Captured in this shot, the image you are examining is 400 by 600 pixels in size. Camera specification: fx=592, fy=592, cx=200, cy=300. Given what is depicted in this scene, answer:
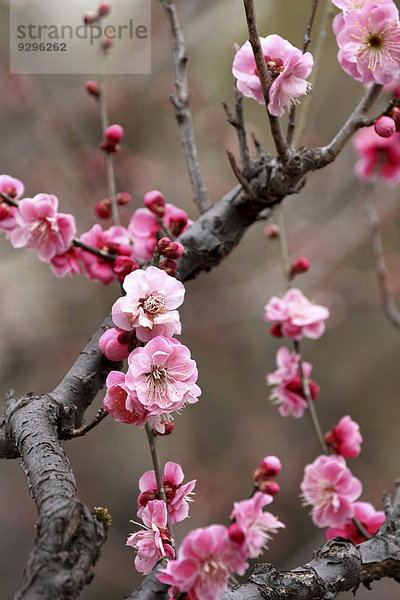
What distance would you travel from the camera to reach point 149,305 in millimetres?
769

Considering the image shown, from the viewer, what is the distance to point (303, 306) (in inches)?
52.1

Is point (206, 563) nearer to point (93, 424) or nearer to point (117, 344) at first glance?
point (93, 424)

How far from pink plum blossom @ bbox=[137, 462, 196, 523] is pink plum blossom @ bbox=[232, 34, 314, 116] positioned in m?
0.53

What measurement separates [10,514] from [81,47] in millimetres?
2752

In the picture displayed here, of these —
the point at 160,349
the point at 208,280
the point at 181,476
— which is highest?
the point at 208,280

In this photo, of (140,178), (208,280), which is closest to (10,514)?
(208,280)

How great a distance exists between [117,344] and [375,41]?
0.61 meters

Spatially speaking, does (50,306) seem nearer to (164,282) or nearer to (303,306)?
(303,306)

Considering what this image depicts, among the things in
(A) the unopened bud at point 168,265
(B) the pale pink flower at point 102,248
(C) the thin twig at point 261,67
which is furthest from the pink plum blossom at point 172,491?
(C) the thin twig at point 261,67

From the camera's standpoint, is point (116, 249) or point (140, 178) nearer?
point (116, 249)

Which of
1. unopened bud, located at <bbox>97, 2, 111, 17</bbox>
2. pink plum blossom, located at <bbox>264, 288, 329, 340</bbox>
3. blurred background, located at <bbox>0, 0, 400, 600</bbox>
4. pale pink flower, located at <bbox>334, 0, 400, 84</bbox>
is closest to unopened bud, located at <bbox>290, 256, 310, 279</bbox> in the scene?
pink plum blossom, located at <bbox>264, 288, 329, 340</bbox>

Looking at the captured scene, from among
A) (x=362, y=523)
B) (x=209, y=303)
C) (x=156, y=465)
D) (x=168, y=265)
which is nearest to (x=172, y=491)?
(x=156, y=465)

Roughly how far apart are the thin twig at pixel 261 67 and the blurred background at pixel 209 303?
1380mm

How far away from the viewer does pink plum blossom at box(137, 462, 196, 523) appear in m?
0.79
